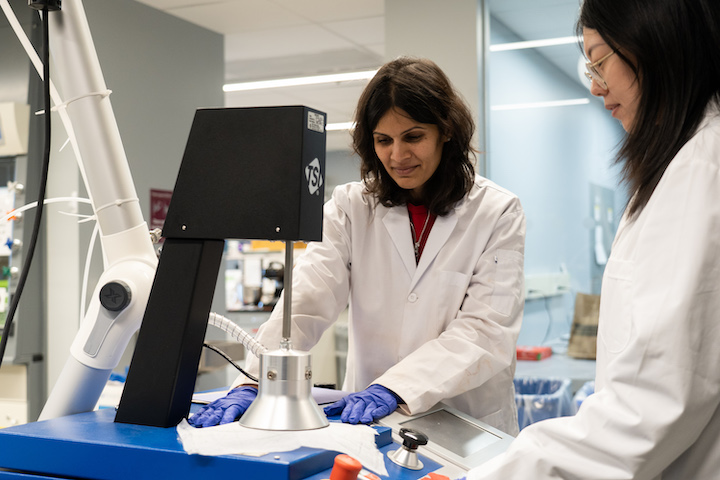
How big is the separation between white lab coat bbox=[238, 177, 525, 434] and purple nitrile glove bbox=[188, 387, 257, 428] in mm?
317

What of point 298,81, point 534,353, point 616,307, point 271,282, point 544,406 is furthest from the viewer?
point 271,282

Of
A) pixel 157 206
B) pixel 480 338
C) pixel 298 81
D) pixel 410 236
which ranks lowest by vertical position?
pixel 480 338

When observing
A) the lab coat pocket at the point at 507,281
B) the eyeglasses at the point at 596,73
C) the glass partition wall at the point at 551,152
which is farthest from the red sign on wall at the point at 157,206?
the eyeglasses at the point at 596,73

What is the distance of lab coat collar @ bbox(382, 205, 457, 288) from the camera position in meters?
1.51

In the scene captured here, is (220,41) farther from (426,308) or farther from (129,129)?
(426,308)

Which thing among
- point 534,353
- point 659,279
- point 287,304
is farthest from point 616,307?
point 534,353

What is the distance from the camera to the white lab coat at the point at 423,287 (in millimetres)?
1422

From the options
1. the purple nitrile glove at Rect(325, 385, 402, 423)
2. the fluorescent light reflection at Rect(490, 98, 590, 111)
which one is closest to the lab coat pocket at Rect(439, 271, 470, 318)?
the purple nitrile glove at Rect(325, 385, 402, 423)

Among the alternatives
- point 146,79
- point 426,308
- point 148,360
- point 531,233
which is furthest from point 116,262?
point 146,79

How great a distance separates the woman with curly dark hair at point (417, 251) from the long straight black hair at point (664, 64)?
2.13ft

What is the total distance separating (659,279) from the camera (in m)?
0.69

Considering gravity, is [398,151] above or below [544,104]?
below

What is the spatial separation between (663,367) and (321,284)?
88 centimetres

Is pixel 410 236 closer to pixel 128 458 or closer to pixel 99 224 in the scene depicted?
pixel 99 224
